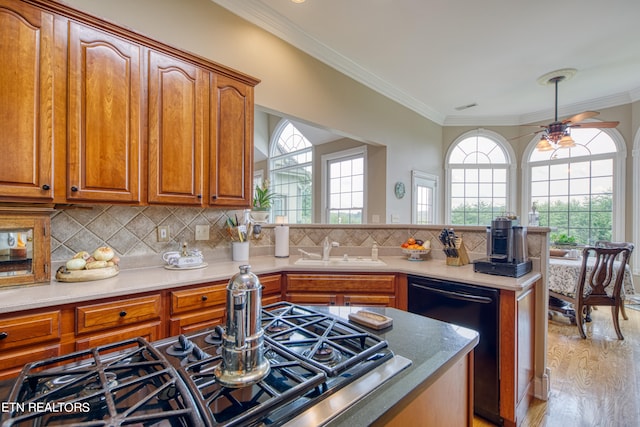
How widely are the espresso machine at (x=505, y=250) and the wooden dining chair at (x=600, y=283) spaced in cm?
164

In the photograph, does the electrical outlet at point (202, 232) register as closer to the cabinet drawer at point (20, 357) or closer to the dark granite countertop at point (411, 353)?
the cabinet drawer at point (20, 357)

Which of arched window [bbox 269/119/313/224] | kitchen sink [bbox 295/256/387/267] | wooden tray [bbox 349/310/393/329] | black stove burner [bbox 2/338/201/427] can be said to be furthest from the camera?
arched window [bbox 269/119/313/224]

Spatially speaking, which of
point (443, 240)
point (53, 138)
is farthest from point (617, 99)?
point (53, 138)

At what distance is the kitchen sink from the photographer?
2.44 meters

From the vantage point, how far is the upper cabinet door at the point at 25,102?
1.48 metres

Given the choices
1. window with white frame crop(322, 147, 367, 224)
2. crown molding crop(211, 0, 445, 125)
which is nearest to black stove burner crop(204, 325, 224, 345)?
crown molding crop(211, 0, 445, 125)

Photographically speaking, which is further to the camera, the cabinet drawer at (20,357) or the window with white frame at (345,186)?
the window with white frame at (345,186)

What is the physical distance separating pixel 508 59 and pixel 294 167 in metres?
3.72

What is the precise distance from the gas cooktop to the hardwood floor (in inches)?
70.0

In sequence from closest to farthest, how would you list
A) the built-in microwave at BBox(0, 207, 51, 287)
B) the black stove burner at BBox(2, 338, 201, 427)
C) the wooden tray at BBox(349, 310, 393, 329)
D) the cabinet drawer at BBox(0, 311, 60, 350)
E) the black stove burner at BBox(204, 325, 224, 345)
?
the black stove burner at BBox(2, 338, 201, 427) → the black stove burner at BBox(204, 325, 224, 345) → the wooden tray at BBox(349, 310, 393, 329) → the cabinet drawer at BBox(0, 311, 60, 350) → the built-in microwave at BBox(0, 207, 51, 287)

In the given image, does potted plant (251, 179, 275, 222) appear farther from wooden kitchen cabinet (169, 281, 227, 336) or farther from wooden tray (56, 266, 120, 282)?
wooden tray (56, 266, 120, 282)

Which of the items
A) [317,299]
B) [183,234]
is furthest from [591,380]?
[183,234]

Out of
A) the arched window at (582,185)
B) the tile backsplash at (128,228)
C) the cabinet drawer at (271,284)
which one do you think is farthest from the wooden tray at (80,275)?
the arched window at (582,185)

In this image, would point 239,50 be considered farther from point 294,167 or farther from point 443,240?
point 294,167
